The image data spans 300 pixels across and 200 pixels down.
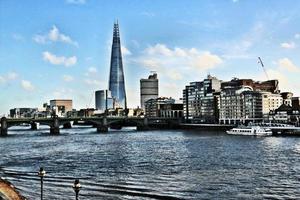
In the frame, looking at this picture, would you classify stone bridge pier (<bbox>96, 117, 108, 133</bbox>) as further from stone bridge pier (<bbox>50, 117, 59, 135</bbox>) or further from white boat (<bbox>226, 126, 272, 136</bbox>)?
white boat (<bbox>226, 126, 272, 136</bbox>)

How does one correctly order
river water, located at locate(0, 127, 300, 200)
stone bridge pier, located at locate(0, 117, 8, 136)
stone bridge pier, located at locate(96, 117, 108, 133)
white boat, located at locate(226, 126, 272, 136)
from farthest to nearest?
stone bridge pier, located at locate(96, 117, 108, 133) < stone bridge pier, located at locate(0, 117, 8, 136) < white boat, located at locate(226, 126, 272, 136) < river water, located at locate(0, 127, 300, 200)

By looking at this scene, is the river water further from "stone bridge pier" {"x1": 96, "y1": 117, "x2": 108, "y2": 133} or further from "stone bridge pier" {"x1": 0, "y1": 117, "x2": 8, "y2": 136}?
"stone bridge pier" {"x1": 96, "y1": 117, "x2": 108, "y2": 133}

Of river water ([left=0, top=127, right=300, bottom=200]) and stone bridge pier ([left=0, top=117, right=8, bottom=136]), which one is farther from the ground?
stone bridge pier ([left=0, top=117, right=8, bottom=136])

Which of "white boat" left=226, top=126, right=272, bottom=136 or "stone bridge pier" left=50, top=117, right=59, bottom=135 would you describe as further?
"stone bridge pier" left=50, top=117, right=59, bottom=135

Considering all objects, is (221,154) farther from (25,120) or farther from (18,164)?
(25,120)

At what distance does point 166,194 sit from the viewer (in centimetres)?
3925

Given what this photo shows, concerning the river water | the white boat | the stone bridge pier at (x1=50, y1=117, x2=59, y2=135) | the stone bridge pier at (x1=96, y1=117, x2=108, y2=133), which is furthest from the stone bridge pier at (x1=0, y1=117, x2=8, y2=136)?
the river water

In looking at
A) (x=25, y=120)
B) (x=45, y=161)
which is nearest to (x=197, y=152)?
(x=45, y=161)

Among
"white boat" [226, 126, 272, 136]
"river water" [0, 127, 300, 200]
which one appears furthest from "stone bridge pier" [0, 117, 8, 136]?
"river water" [0, 127, 300, 200]

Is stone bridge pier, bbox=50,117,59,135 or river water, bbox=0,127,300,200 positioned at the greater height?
stone bridge pier, bbox=50,117,59,135

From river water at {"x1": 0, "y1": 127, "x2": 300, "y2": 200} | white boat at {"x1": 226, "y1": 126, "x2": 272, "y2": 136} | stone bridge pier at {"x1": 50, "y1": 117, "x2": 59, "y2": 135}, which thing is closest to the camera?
river water at {"x1": 0, "y1": 127, "x2": 300, "y2": 200}

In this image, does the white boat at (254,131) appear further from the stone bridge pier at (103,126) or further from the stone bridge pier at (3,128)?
the stone bridge pier at (3,128)

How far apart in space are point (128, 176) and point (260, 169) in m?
17.0

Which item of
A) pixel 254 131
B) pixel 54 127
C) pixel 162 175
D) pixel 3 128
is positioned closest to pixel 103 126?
pixel 54 127
